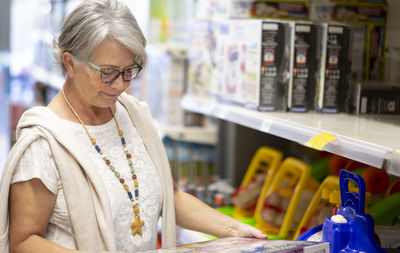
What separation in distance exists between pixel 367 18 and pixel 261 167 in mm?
950

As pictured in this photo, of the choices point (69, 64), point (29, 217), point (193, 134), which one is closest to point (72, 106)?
point (69, 64)

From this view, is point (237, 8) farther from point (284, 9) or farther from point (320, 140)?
point (320, 140)

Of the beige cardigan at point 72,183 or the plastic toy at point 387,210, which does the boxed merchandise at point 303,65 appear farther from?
the beige cardigan at point 72,183

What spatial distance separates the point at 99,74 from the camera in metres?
1.80

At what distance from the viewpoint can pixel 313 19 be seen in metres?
2.70

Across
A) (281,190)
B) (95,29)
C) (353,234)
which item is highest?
(95,29)

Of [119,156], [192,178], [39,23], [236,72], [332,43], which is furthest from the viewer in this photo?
[39,23]

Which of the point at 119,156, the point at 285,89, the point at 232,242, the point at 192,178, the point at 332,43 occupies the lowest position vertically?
the point at 192,178

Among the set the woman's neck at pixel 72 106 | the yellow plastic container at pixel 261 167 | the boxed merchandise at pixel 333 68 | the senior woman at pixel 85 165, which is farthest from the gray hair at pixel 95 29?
the yellow plastic container at pixel 261 167

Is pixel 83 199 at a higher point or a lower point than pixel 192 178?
higher

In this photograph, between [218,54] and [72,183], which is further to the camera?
[218,54]

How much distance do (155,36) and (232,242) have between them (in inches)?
97.1

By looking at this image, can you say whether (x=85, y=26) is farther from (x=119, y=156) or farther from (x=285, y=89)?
(x=285, y=89)

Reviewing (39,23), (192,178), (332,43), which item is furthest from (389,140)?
(39,23)
